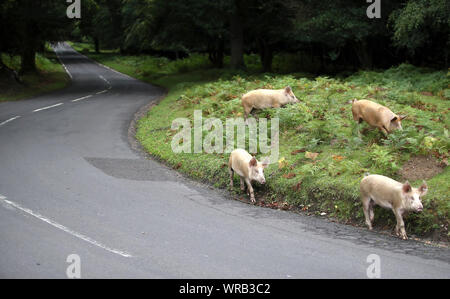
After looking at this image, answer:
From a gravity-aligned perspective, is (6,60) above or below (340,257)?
above

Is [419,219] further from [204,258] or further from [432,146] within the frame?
[204,258]

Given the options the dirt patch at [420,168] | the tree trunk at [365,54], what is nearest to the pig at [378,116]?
the dirt patch at [420,168]

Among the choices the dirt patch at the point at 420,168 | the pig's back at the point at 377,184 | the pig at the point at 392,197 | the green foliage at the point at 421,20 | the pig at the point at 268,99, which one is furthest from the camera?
the green foliage at the point at 421,20

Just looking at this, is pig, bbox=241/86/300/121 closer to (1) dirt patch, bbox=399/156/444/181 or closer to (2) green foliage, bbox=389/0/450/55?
(1) dirt patch, bbox=399/156/444/181

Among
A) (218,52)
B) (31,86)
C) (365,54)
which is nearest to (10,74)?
(31,86)

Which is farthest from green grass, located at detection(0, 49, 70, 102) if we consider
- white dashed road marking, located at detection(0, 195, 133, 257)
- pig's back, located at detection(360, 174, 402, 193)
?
pig's back, located at detection(360, 174, 402, 193)

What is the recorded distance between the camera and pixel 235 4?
35844 mm

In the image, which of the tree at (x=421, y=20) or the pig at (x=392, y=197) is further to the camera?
the tree at (x=421, y=20)

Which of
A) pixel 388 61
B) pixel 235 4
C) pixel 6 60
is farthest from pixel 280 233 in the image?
pixel 6 60

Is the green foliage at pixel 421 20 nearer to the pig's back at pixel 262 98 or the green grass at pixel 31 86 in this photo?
the pig's back at pixel 262 98

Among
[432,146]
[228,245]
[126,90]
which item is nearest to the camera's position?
[228,245]

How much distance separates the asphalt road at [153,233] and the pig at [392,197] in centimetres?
39

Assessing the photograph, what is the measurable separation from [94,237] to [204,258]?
2.33 m

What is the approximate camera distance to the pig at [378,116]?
1280 cm
